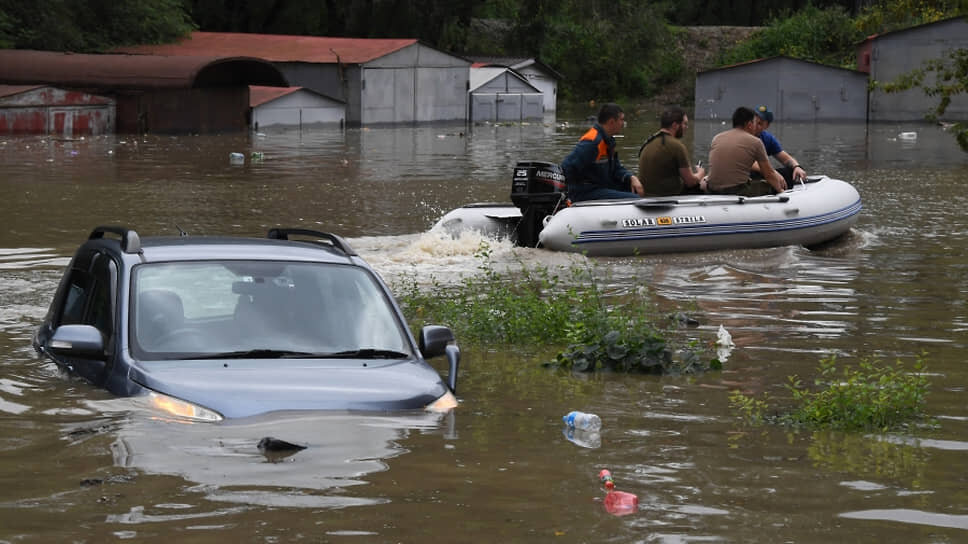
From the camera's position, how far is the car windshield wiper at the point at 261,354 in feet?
21.8

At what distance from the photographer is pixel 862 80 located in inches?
2184

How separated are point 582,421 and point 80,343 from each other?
104 inches

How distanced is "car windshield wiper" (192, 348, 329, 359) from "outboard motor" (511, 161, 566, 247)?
9.44 m

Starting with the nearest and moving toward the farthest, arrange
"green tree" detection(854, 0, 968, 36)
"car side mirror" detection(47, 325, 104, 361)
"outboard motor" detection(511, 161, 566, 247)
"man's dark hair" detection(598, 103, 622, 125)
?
"car side mirror" detection(47, 325, 104, 361) → "green tree" detection(854, 0, 968, 36) → "man's dark hair" detection(598, 103, 622, 125) → "outboard motor" detection(511, 161, 566, 247)

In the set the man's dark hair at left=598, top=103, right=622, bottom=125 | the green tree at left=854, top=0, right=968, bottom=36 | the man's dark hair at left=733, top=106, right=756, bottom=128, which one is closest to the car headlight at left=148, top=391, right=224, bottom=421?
the man's dark hair at left=598, top=103, right=622, bottom=125

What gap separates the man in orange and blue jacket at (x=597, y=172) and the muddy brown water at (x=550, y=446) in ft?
3.40

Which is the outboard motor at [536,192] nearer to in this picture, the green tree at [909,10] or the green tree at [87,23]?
the green tree at [909,10]

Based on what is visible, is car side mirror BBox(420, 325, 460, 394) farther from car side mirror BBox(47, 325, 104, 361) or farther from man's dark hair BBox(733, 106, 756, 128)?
man's dark hair BBox(733, 106, 756, 128)

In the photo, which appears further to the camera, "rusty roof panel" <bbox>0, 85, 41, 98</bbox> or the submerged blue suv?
"rusty roof panel" <bbox>0, 85, 41, 98</bbox>

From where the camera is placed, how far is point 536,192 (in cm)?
1619

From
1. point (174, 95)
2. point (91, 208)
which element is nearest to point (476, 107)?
point (174, 95)

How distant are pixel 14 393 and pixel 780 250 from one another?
11.1 m

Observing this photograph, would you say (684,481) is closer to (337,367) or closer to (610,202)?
(337,367)

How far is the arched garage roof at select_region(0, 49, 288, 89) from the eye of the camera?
42500mm
